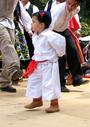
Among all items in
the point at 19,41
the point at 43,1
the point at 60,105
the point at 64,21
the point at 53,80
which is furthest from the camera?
the point at 43,1

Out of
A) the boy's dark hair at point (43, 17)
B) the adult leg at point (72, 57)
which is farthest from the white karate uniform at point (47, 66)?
the adult leg at point (72, 57)

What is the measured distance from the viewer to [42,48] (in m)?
6.36

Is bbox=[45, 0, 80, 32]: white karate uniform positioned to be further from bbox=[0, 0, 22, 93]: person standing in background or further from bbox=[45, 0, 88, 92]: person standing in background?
bbox=[0, 0, 22, 93]: person standing in background

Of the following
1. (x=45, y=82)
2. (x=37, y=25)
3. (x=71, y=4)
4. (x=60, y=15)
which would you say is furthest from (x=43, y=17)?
(x=60, y=15)

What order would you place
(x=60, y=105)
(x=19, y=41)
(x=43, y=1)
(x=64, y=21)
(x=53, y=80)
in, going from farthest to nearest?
1. (x=43, y=1)
2. (x=19, y=41)
3. (x=64, y=21)
4. (x=60, y=105)
5. (x=53, y=80)

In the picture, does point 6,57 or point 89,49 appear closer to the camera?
point 6,57

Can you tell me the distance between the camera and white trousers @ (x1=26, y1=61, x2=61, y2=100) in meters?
6.26

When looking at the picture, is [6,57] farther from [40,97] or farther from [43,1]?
[43,1]

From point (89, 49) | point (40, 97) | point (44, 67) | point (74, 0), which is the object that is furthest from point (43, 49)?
point (89, 49)

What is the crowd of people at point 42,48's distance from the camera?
6309 millimetres

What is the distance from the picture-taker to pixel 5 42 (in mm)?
8094

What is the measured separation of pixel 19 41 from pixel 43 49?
3.20 metres

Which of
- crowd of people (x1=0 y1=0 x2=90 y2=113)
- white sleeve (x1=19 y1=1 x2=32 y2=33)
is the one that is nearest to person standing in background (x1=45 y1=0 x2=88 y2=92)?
crowd of people (x1=0 y1=0 x2=90 y2=113)

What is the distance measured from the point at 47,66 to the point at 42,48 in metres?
0.23
